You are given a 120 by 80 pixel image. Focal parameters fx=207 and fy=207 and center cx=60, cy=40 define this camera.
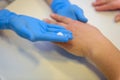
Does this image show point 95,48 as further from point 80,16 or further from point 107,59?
point 80,16

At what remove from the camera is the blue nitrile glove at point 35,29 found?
662 millimetres

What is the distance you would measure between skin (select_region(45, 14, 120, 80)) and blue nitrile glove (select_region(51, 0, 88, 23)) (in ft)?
0.18

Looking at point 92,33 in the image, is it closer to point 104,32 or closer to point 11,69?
point 104,32

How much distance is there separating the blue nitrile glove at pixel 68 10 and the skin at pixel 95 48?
6cm

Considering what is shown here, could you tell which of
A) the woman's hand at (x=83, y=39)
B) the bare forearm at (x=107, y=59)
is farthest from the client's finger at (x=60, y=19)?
the bare forearm at (x=107, y=59)

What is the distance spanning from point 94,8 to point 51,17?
204 millimetres

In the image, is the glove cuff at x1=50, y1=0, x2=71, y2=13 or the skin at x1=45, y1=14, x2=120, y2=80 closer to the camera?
the skin at x1=45, y1=14, x2=120, y2=80

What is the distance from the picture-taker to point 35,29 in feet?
2.21

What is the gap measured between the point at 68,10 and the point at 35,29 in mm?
197

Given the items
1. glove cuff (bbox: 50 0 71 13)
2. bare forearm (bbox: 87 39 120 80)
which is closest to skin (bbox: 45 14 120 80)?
bare forearm (bbox: 87 39 120 80)

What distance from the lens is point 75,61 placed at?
0.72m

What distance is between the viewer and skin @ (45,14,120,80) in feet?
2.22

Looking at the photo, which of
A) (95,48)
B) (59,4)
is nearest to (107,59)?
(95,48)

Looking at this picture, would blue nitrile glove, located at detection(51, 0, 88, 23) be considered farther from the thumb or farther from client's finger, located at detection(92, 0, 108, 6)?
client's finger, located at detection(92, 0, 108, 6)
